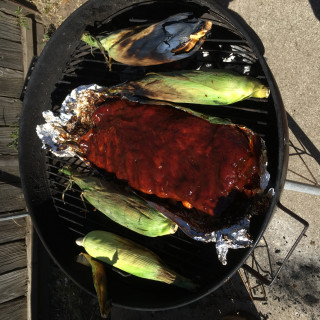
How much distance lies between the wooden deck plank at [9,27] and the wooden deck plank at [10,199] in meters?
1.91

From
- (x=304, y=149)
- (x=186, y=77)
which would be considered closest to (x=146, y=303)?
(x=186, y=77)

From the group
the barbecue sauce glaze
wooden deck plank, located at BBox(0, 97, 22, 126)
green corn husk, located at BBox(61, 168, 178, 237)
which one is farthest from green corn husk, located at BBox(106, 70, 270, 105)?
wooden deck plank, located at BBox(0, 97, 22, 126)

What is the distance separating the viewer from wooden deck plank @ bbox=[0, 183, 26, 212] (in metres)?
3.77

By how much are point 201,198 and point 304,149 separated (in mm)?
1682

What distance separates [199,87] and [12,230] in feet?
10.2

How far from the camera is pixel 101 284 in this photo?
2.66m

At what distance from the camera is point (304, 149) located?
3.28m

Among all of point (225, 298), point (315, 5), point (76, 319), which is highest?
point (315, 5)

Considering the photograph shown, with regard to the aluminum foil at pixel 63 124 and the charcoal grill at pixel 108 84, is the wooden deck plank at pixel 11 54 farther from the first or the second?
the aluminum foil at pixel 63 124

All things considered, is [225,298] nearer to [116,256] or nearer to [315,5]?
[116,256]

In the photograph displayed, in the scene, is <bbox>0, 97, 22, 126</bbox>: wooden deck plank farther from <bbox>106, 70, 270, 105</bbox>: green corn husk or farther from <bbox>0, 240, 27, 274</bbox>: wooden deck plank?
<bbox>106, 70, 270, 105</bbox>: green corn husk

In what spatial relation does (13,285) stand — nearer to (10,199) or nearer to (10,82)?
(10,199)

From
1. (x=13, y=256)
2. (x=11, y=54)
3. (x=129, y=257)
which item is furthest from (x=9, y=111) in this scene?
(x=129, y=257)

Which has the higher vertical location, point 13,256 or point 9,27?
point 9,27
